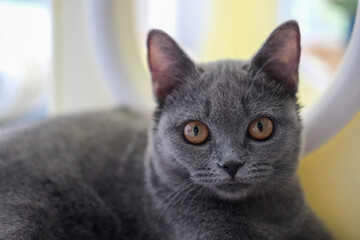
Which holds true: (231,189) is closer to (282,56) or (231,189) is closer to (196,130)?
(196,130)

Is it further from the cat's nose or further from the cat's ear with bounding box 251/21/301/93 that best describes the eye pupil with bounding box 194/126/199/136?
the cat's ear with bounding box 251/21/301/93

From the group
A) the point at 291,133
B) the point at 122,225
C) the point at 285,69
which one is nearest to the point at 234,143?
the point at 291,133

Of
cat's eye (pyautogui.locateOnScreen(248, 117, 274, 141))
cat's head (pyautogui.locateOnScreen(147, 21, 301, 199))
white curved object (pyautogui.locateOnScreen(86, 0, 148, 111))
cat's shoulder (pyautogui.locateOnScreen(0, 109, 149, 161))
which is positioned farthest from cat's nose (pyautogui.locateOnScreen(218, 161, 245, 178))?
white curved object (pyautogui.locateOnScreen(86, 0, 148, 111))

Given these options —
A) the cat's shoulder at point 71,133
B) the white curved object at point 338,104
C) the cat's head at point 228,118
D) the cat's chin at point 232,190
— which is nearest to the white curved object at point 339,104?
the white curved object at point 338,104

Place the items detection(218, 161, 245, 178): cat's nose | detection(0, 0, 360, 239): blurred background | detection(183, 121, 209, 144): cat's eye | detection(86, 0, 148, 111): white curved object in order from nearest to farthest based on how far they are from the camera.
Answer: detection(218, 161, 245, 178): cat's nose → detection(183, 121, 209, 144): cat's eye → detection(0, 0, 360, 239): blurred background → detection(86, 0, 148, 111): white curved object

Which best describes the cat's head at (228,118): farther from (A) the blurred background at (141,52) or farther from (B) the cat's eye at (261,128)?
(A) the blurred background at (141,52)

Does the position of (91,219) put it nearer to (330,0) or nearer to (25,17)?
(25,17)

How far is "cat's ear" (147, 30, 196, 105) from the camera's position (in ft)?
4.25

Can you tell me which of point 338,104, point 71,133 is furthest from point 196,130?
point 71,133

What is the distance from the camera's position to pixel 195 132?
4.03 ft

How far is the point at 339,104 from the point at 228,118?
16.3 inches

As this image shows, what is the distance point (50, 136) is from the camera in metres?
1.59

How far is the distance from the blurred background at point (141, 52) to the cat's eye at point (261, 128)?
0.34m

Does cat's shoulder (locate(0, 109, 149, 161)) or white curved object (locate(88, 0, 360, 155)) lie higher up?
white curved object (locate(88, 0, 360, 155))
